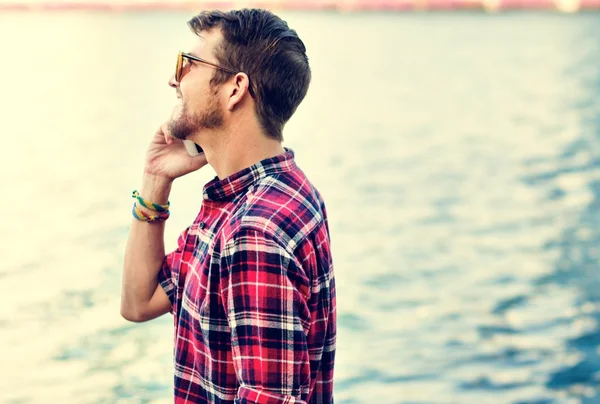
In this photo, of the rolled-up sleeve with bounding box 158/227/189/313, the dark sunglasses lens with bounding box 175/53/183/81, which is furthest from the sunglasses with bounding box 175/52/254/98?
the rolled-up sleeve with bounding box 158/227/189/313

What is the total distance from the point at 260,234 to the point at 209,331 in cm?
25

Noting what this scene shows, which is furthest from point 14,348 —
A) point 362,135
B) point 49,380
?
point 362,135

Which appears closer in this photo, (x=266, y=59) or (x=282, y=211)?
(x=282, y=211)

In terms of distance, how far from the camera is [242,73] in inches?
81.0

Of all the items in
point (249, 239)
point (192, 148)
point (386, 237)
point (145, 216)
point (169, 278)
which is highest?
point (386, 237)

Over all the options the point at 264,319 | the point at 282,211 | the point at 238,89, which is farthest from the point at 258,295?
the point at 238,89

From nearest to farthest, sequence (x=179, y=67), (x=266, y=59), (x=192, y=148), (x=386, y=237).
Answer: (x=266, y=59) → (x=179, y=67) → (x=192, y=148) → (x=386, y=237)

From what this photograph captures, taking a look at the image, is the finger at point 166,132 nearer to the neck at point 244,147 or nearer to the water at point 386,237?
the neck at point 244,147

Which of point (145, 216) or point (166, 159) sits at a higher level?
point (166, 159)

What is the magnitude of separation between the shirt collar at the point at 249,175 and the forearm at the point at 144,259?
0.39 meters

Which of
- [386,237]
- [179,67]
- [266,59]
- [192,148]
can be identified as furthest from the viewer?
[386,237]

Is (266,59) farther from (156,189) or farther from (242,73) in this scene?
(156,189)

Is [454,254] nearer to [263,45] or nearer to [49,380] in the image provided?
[49,380]

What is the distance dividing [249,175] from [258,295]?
324mm
